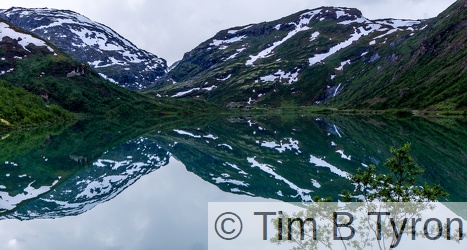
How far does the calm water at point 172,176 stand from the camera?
71.7 ft

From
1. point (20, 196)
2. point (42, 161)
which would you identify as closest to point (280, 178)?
point (20, 196)

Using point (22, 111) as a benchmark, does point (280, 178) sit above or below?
below

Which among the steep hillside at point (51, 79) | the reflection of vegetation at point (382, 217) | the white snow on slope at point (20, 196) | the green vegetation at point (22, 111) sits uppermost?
the steep hillside at point (51, 79)

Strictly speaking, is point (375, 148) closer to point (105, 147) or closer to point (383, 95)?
point (105, 147)

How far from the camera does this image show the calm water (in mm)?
21844

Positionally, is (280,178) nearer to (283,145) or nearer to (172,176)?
(172,176)

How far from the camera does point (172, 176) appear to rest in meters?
40.3

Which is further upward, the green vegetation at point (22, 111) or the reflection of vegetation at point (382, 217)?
the green vegetation at point (22, 111)

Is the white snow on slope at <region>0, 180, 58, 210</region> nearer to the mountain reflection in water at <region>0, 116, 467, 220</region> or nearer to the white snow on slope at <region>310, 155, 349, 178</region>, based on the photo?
the mountain reflection in water at <region>0, 116, 467, 220</region>

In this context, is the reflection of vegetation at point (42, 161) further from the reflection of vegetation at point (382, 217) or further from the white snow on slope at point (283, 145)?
the white snow on slope at point (283, 145)

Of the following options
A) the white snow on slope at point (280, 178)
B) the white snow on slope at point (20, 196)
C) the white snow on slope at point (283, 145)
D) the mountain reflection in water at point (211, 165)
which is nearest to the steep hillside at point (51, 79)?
the mountain reflection in water at point (211, 165)

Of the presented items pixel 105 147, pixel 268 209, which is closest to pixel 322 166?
pixel 268 209

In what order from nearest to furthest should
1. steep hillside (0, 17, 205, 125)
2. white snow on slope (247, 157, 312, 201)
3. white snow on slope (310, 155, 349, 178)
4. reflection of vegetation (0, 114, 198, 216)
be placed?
white snow on slope (247, 157, 312, 201)
reflection of vegetation (0, 114, 198, 216)
white snow on slope (310, 155, 349, 178)
steep hillside (0, 17, 205, 125)

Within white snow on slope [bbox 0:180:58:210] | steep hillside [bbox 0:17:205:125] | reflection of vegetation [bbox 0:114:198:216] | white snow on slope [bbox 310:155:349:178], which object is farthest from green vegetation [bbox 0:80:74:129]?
white snow on slope [bbox 310:155:349:178]
